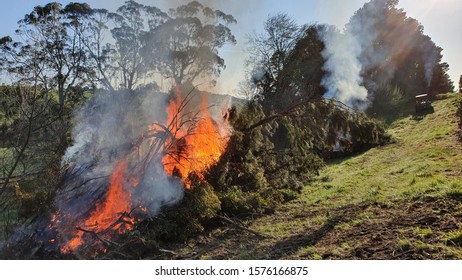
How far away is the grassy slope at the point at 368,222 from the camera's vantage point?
484 cm

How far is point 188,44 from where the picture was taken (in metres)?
11.9

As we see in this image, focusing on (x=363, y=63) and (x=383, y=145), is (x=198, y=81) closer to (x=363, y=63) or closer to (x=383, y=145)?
(x=383, y=145)

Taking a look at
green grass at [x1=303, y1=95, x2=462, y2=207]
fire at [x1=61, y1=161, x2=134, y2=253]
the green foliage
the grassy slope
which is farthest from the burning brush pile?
green grass at [x1=303, y1=95, x2=462, y2=207]

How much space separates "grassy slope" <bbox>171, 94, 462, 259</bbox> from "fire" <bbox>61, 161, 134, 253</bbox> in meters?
1.56

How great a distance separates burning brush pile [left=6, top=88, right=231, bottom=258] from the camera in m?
6.36

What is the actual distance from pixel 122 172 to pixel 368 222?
214 inches

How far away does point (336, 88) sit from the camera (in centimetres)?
1895

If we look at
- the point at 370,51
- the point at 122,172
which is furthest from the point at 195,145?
the point at 370,51

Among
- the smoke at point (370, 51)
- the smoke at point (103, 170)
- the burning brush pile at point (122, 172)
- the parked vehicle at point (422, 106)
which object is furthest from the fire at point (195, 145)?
the parked vehicle at point (422, 106)

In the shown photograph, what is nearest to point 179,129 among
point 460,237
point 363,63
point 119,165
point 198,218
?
point 119,165

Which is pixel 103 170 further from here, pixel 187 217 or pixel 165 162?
pixel 187 217

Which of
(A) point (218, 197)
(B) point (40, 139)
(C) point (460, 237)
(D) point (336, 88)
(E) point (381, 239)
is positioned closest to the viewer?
(C) point (460, 237)

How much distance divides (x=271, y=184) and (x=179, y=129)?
3708 millimetres

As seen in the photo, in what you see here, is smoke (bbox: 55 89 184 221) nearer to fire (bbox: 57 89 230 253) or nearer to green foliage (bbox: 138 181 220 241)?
fire (bbox: 57 89 230 253)
